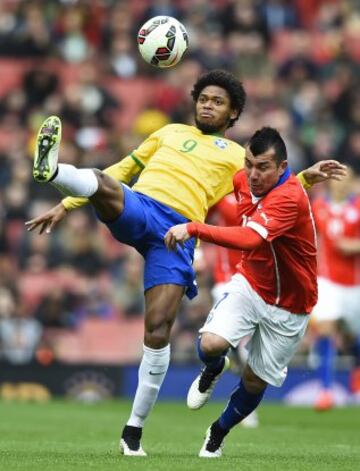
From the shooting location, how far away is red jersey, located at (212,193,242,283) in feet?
41.3

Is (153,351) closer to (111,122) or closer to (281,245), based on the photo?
(281,245)

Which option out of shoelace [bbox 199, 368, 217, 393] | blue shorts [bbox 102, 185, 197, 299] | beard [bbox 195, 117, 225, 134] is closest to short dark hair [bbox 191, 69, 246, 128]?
beard [bbox 195, 117, 225, 134]

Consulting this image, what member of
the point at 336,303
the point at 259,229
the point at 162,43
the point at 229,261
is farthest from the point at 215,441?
the point at 336,303

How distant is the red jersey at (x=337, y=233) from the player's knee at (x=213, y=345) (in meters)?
5.99

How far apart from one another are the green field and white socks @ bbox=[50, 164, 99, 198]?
163 cm

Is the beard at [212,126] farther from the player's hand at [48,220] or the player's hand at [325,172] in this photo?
the player's hand at [48,220]

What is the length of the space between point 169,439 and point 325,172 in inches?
121

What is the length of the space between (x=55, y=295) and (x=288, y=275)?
29.5 ft

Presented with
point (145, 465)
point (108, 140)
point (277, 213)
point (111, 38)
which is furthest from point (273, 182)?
point (111, 38)

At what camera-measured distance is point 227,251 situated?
1300cm

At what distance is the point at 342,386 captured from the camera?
55.5 ft

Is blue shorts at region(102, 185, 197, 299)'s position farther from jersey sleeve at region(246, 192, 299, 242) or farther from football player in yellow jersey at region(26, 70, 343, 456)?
jersey sleeve at region(246, 192, 299, 242)

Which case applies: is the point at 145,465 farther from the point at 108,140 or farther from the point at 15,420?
the point at 108,140

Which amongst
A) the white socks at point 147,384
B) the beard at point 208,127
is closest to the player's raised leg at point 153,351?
the white socks at point 147,384
